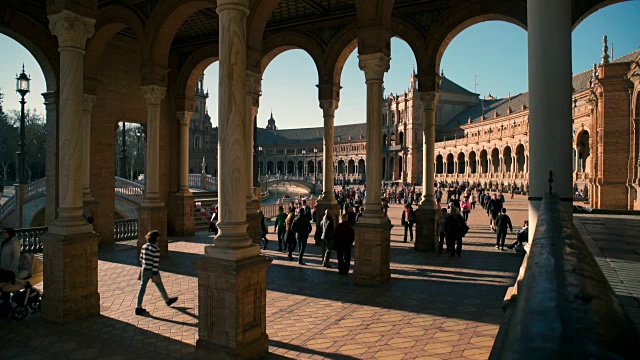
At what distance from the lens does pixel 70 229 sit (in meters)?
7.46

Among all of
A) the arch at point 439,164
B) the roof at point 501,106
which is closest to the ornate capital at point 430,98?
the roof at point 501,106

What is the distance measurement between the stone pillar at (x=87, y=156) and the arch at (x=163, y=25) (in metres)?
2.73

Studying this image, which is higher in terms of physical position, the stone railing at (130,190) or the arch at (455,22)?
the arch at (455,22)

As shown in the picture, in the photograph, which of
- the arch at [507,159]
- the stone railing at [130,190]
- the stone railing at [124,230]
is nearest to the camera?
the stone railing at [124,230]

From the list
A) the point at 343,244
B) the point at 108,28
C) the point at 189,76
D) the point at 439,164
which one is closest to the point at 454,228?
the point at 343,244

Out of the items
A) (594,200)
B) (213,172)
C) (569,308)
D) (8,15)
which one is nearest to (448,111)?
(213,172)

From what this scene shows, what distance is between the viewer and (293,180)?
7131cm

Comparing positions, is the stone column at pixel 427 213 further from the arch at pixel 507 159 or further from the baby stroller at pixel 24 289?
the arch at pixel 507 159

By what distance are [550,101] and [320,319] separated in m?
4.88

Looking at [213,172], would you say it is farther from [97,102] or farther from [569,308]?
[569,308]

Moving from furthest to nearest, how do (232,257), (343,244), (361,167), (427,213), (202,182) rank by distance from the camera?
1. (361,167)
2. (202,182)
3. (427,213)
4. (343,244)
5. (232,257)

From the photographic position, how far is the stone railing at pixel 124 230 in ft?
51.5

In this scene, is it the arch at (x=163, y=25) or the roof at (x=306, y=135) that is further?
the roof at (x=306, y=135)

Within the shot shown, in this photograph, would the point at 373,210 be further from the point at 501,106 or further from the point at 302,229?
the point at 501,106
